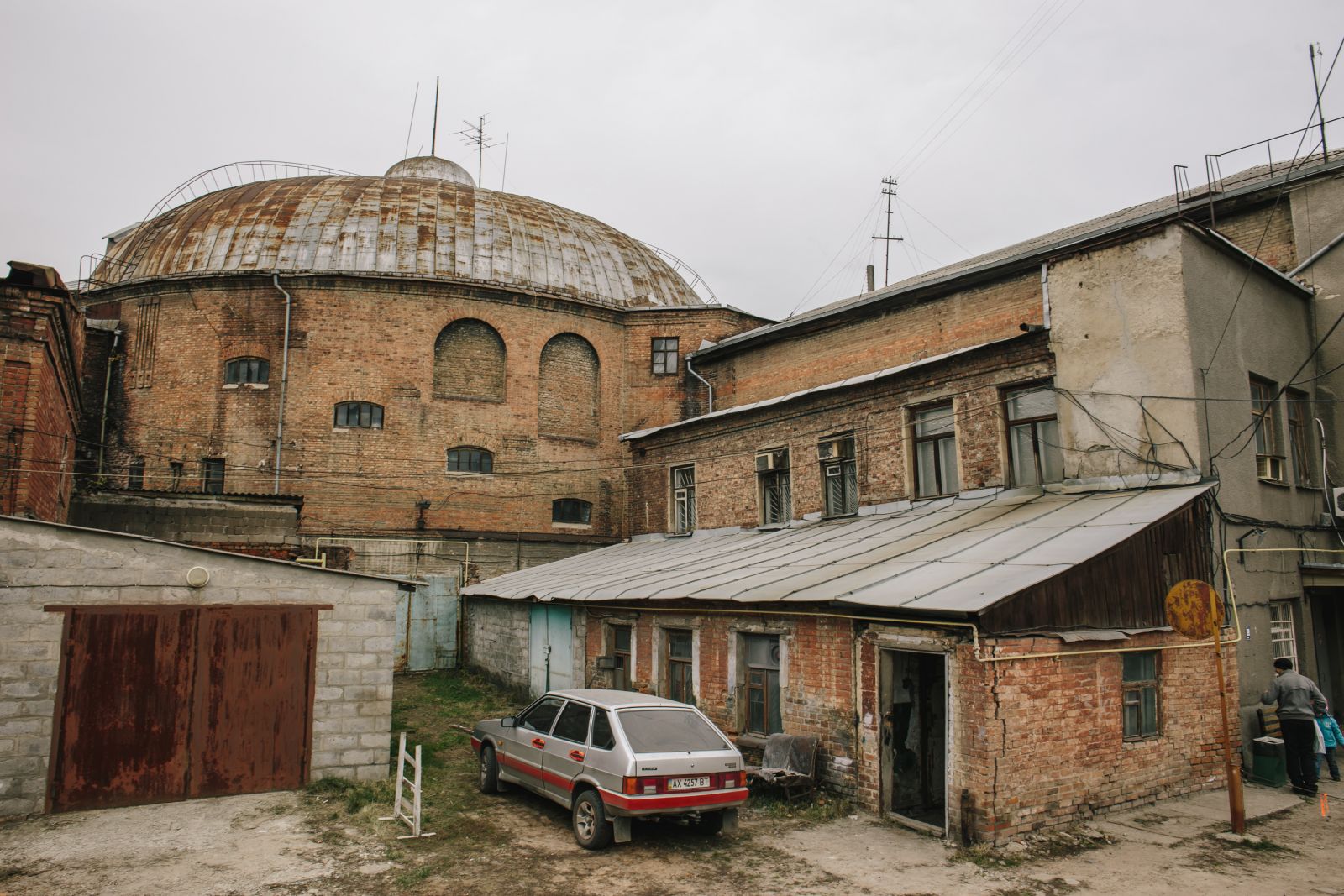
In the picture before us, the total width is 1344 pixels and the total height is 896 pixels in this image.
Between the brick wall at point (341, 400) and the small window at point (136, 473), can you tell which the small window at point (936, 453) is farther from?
the small window at point (136, 473)

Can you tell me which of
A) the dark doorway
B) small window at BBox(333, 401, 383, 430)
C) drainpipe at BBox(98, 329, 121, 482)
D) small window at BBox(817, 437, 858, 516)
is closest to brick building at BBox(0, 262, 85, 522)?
small window at BBox(333, 401, 383, 430)

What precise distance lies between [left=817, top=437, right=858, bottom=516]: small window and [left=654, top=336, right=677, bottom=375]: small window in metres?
11.4

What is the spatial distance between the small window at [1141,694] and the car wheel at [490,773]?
761 centimetres

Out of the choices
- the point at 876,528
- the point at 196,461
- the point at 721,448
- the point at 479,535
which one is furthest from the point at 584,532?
the point at 876,528

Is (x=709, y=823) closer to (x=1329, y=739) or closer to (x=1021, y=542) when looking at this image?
(x=1021, y=542)

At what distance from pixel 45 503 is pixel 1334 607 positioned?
72.0 feet

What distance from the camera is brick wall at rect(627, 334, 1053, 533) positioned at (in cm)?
1469

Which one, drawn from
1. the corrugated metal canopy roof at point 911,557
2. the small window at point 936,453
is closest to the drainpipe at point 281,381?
the corrugated metal canopy roof at point 911,557

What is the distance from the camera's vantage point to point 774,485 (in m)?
19.2

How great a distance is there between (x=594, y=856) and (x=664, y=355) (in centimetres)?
2094

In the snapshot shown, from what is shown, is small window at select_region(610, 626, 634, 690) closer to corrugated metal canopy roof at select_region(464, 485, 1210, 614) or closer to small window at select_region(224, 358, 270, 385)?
corrugated metal canopy roof at select_region(464, 485, 1210, 614)

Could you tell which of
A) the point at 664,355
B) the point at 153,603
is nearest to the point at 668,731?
the point at 153,603

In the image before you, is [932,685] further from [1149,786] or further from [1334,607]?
[1334,607]

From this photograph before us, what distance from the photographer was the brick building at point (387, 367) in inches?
985
